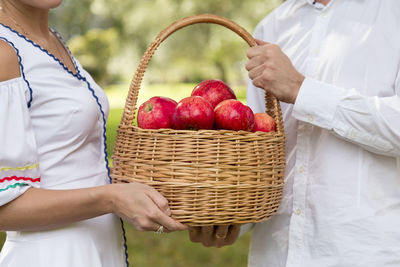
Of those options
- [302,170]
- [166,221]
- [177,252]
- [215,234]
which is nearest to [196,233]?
[215,234]

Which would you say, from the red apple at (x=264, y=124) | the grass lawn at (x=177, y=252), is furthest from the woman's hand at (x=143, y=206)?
the grass lawn at (x=177, y=252)

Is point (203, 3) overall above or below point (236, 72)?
above

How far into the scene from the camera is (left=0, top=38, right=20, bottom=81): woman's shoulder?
1.46 meters

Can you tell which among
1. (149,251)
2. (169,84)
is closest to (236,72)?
(169,84)

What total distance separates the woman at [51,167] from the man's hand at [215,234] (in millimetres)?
216

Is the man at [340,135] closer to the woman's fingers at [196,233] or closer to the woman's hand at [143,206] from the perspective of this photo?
the woman's fingers at [196,233]

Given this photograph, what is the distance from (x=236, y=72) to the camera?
13734 mm

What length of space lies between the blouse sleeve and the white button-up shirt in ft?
2.94

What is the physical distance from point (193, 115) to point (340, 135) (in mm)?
540

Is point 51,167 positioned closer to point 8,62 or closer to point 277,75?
point 8,62

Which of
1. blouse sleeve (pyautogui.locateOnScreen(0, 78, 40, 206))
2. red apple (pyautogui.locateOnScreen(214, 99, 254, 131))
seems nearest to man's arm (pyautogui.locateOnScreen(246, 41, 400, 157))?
red apple (pyautogui.locateOnScreen(214, 99, 254, 131))

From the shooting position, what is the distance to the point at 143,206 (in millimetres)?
1502

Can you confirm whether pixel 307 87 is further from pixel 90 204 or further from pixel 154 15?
pixel 154 15

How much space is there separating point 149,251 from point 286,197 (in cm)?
326
